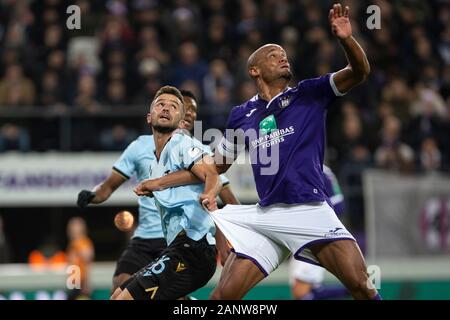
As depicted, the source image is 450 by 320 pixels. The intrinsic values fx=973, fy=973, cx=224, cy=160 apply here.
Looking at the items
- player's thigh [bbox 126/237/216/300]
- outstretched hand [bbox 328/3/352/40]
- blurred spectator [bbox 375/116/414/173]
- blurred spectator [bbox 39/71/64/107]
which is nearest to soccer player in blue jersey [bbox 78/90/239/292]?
player's thigh [bbox 126/237/216/300]

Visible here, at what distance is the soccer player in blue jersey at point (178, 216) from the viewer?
288 inches

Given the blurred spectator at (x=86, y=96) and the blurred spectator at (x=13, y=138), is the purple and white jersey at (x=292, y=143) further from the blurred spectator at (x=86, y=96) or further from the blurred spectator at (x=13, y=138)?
the blurred spectator at (x=13, y=138)

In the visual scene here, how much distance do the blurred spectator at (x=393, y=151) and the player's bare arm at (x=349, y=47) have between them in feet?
25.8

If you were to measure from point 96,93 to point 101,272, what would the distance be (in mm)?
2936

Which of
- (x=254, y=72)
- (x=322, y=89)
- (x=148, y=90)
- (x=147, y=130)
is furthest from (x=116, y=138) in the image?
(x=322, y=89)

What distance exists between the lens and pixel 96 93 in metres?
15.4

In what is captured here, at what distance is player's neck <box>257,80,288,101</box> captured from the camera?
7652 millimetres

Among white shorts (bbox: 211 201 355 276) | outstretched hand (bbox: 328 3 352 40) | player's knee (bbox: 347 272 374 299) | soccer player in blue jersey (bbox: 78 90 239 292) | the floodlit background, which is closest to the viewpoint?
outstretched hand (bbox: 328 3 352 40)

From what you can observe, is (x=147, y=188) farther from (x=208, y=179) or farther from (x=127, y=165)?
(x=127, y=165)

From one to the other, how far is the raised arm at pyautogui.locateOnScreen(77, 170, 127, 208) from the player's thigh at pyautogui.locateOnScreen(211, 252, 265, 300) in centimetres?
181

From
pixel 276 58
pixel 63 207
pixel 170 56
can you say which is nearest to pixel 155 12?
pixel 170 56

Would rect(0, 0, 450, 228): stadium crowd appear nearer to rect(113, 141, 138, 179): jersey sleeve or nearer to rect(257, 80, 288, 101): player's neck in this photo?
rect(113, 141, 138, 179): jersey sleeve

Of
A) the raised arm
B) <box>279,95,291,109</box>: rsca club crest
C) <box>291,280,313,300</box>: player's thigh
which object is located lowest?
<box>291,280,313,300</box>: player's thigh

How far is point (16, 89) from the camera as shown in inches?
600
